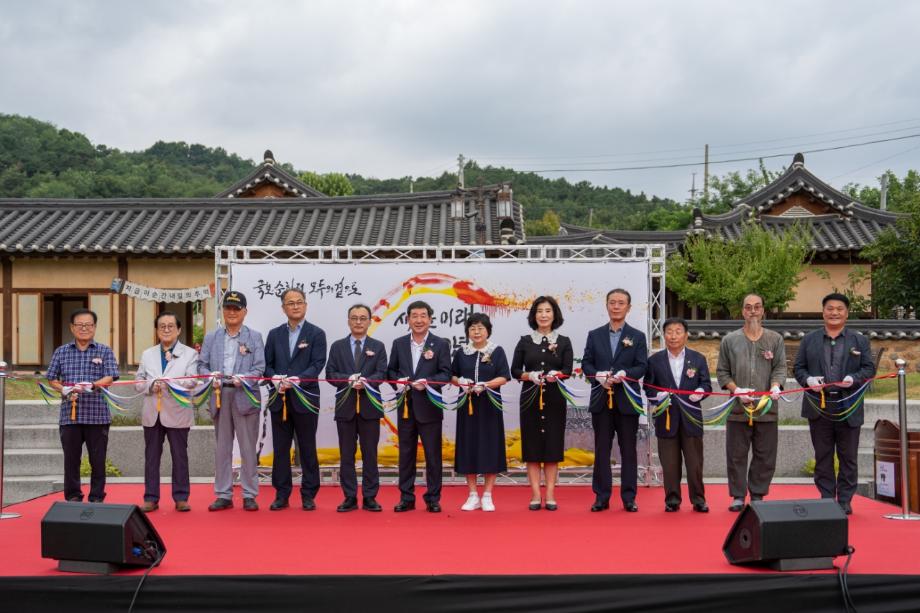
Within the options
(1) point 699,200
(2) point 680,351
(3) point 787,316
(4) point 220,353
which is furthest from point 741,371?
(1) point 699,200

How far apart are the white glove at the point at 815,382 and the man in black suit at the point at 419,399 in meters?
2.44

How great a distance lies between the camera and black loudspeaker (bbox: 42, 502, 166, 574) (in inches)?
162

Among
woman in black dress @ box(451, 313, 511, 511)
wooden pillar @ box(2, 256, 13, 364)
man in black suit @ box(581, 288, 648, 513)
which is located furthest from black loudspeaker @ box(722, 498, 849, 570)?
wooden pillar @ box(2, 256, 13, 364)

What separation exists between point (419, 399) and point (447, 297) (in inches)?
52.5

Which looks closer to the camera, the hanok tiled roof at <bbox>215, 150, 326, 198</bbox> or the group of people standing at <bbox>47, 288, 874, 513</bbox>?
the group of people standing at <bbox>47, 288, 874, 513</bbox>

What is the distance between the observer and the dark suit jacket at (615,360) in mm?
6168

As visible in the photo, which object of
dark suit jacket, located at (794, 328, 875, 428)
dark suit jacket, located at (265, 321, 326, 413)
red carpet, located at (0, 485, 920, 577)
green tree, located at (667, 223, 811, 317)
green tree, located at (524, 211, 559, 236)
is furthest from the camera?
green tree, located at (524, 211, 559, 236)

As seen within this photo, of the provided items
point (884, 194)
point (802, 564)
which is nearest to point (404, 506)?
point (802, 564)

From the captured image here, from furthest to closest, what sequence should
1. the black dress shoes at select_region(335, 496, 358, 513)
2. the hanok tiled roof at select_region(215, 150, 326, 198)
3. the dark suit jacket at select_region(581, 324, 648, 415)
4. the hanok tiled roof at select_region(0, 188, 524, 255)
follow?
the hanok tiled roof at select_region(215, 150, 326, 198)
the hanok tiled roof at select_region(0, 188, 524, 255)
the dark suit jacket at select_region(581, 324, 648, 415)
the black dress shoes at select_region(335, 496, 358, 513)

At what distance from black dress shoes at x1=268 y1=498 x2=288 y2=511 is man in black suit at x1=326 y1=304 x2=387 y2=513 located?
423 millimetres

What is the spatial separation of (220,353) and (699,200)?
964 inches

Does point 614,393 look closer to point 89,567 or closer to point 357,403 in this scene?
point 357,403

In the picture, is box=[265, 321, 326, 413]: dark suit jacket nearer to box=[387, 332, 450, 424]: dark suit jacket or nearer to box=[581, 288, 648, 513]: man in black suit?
box=[387, 332, 450, 424]: dark suit jacket

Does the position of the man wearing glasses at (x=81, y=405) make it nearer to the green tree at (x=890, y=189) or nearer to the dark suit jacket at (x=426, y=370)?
the dark suit jacket at (x=426, y=370)
